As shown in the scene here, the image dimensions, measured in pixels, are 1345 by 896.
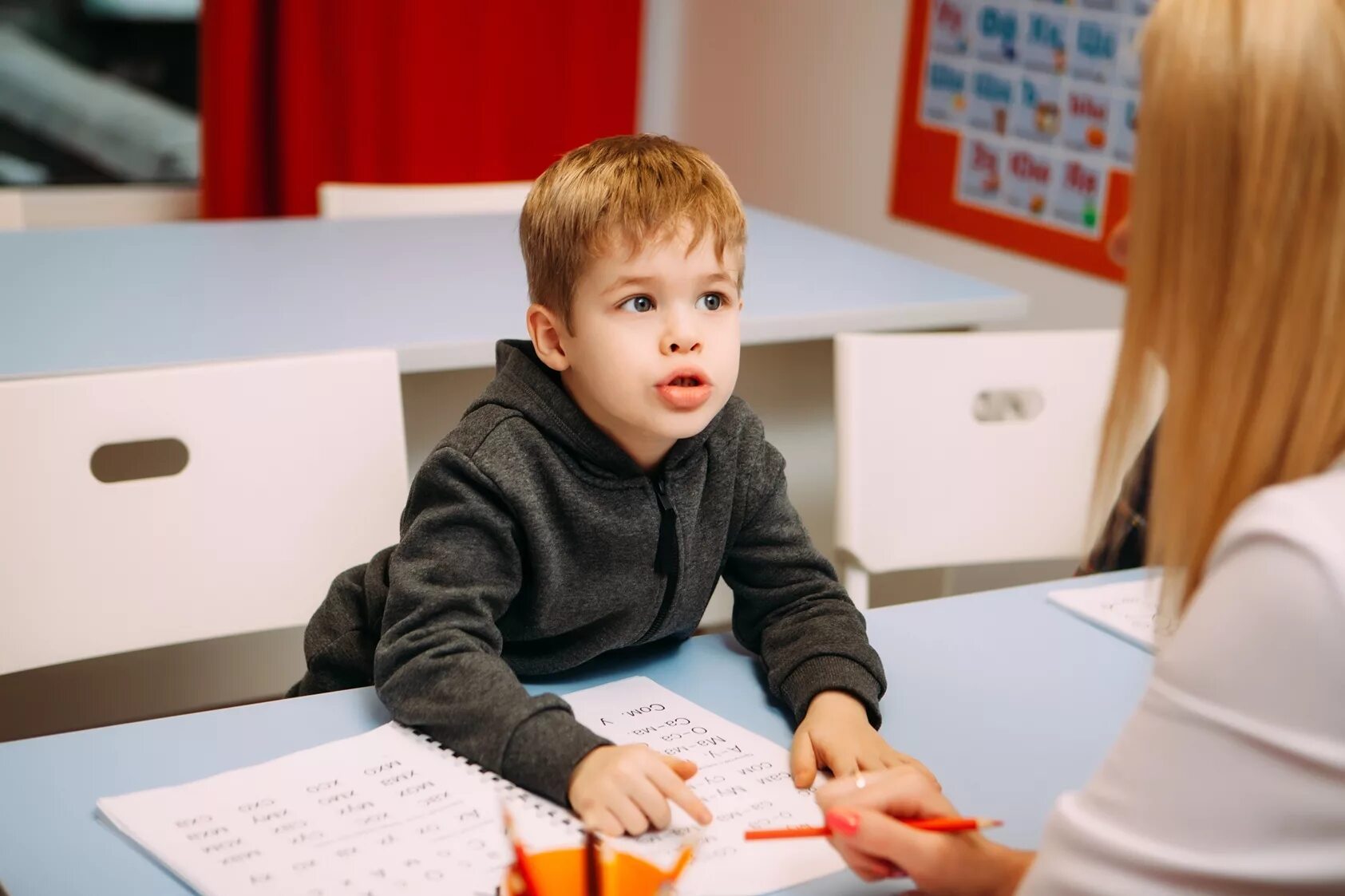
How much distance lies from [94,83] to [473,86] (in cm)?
83

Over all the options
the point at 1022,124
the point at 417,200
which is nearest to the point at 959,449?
the point at 417,200

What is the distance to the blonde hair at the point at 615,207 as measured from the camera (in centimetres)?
93

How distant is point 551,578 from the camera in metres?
0.96

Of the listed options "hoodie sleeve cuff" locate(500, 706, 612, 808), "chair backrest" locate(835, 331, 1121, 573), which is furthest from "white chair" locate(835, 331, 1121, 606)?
"hoodie sleeve cuff" locate(500, 706, 612, 808)

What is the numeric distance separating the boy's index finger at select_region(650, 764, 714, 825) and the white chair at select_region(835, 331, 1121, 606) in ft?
2.45

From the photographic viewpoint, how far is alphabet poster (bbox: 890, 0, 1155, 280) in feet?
8.55

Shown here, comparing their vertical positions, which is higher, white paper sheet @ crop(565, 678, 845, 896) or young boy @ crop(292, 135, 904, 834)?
young boy @ crop(292, 135, 904, 834)

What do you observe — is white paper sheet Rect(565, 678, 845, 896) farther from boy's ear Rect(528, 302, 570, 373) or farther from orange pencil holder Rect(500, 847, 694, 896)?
boy's ear Rect(528, 302, 570, 373)

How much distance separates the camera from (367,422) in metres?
1.29

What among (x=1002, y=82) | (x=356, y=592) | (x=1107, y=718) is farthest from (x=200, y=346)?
(x=1002, y=82)

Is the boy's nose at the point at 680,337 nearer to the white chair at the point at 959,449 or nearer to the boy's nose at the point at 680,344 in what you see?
the boy's nose at the point at 680,344

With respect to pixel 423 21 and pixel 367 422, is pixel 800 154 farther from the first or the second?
pixel 367 422

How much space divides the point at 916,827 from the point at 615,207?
433 millimetres

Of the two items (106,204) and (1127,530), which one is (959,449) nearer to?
(1127,530)
